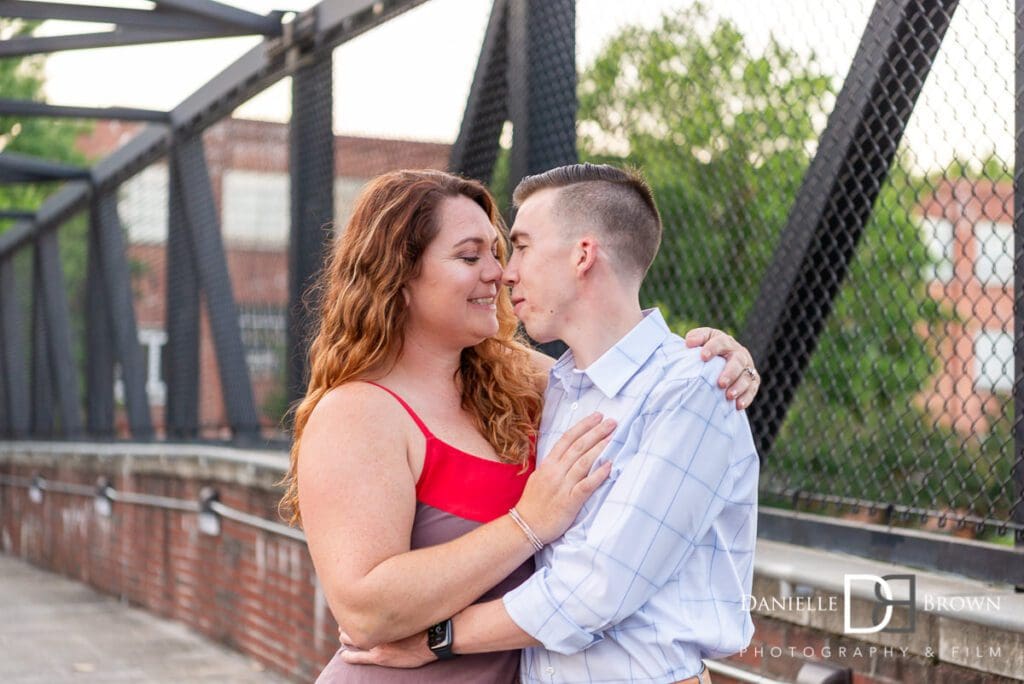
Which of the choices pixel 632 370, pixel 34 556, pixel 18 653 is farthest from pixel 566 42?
pixel 34 556

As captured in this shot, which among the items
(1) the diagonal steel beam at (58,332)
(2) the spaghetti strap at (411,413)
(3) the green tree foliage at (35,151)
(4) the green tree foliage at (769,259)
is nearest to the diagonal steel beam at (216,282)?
(4) the green tree foliage at (769,259)

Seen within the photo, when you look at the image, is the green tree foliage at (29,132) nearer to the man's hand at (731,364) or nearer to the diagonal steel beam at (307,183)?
the diagonal steel beam at (307,183)

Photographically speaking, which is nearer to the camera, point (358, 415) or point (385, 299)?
point (358, 415)

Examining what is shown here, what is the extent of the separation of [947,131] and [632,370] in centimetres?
227

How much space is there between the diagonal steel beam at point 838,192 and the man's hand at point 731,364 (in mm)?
1597

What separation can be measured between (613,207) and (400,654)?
3.06 ft

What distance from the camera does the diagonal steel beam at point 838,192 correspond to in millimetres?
3902

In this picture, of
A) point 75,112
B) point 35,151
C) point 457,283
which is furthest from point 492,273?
point 35,151

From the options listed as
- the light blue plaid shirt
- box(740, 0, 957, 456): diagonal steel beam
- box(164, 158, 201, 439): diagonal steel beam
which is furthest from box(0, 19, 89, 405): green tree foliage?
the light blue plaid shirt

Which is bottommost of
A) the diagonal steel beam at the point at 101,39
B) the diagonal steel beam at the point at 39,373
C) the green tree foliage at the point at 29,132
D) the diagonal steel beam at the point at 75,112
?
the diagonal steel beam at the point at 39,373

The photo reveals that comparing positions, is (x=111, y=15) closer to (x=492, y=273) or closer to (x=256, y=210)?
(x=256, y=210)

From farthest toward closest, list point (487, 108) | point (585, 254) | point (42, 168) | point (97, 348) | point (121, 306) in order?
point (97, 348), point (42, 168), point (121, 306), point (487, 108), point (585, 254)

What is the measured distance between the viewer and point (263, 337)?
9531 mm

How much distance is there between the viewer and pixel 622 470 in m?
2.40
